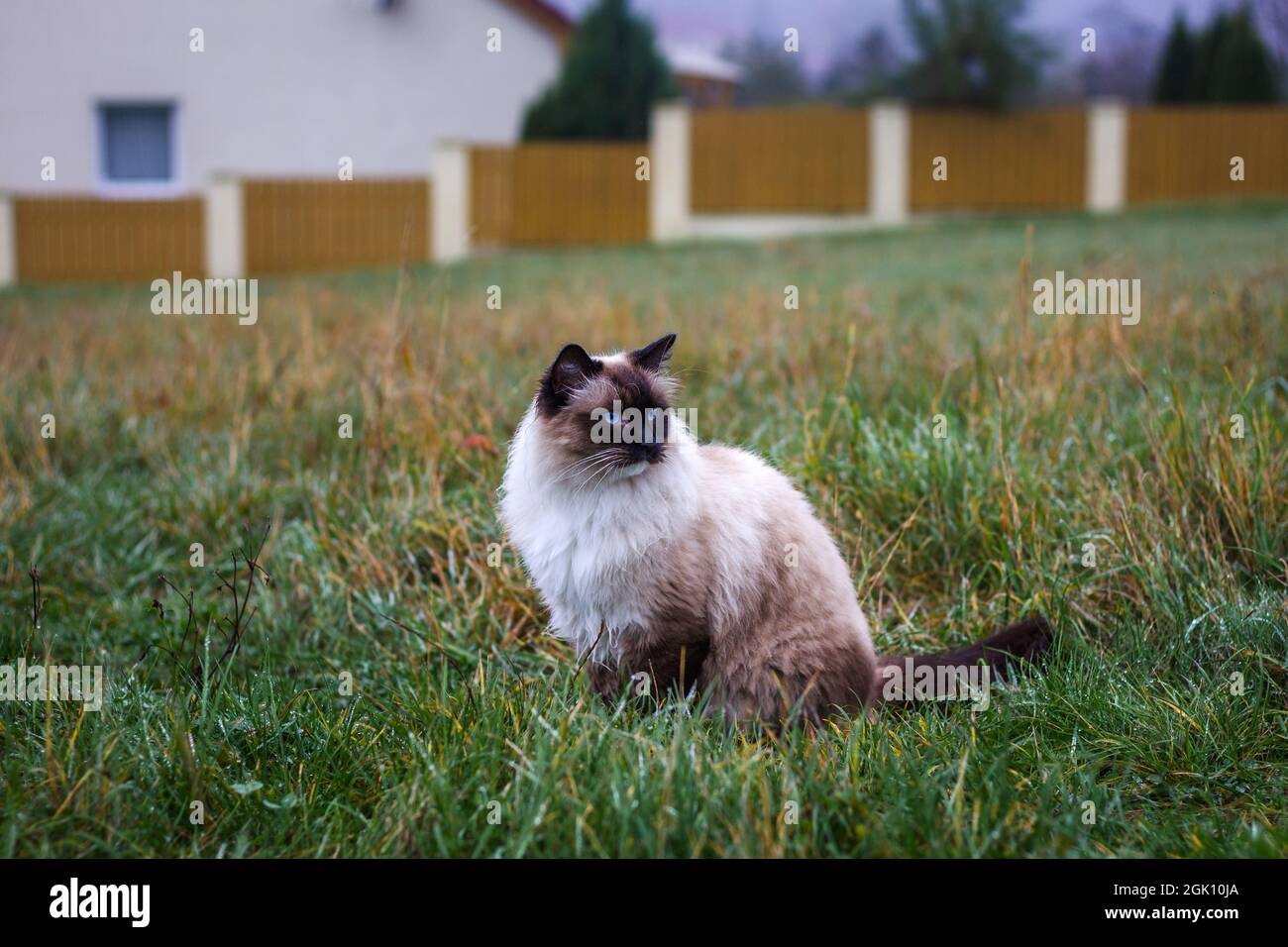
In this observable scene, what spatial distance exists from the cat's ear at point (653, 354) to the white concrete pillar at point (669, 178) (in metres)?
17.6

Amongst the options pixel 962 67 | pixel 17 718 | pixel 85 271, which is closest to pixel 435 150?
pixel 85 271

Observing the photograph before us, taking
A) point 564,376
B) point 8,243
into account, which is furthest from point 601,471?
point 8,243

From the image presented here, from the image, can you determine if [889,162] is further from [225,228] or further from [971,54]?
[225,228]

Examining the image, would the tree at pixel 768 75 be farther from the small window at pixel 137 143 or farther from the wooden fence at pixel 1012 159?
the small window at pixel 137 143

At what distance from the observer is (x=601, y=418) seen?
3090mm

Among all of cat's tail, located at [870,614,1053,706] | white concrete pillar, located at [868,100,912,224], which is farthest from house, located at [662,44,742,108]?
cat's tail, located at [870,614,1053,706]

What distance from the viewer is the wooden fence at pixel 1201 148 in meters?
21.5

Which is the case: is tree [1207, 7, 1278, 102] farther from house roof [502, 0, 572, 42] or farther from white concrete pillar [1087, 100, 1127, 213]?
house roof [502, 0, 572, 42]

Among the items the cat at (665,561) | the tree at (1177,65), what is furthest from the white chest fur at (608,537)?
the tree at (1177,65)

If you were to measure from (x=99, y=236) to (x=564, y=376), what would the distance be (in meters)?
16.9

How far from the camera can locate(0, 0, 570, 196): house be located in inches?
680
